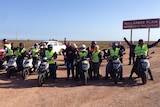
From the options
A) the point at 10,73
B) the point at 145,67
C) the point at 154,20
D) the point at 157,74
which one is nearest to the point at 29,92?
the point at 10,73

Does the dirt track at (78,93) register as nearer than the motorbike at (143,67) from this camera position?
Yes

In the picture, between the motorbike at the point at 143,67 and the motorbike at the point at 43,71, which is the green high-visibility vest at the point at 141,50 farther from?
the motorbike at the point at 43,71

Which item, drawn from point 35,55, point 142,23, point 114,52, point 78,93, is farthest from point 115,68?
point 142,23

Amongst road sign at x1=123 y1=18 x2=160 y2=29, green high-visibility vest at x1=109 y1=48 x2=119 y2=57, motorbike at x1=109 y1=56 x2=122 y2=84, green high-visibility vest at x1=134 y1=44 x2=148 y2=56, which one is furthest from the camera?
road sign at x1=123 y1=18 x2=160 y2=29

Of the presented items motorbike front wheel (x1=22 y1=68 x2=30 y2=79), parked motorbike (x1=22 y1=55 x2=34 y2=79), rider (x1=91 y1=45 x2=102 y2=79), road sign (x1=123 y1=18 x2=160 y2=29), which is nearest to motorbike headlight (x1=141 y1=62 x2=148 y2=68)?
rider (x1=91 y1=45 x2=102 y2=79)

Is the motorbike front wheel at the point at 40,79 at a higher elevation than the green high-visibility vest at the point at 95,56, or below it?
below

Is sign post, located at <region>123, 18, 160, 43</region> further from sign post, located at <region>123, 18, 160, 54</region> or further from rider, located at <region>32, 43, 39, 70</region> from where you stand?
rider, located at <region>32, 43, 39, 70</region>

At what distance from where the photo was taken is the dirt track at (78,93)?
9.02 m

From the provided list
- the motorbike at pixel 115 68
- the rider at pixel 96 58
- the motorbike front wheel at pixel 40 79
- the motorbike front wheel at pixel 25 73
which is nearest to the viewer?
the motorbike front wheel at pixel 40 79

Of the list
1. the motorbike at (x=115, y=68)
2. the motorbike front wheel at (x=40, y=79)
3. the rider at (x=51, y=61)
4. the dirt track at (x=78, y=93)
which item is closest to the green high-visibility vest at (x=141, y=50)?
the motorbike at (x=115, y=68)

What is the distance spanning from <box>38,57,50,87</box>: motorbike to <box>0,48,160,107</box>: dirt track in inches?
10.9

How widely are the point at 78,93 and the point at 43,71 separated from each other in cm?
228

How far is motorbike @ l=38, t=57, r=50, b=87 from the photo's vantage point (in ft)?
38.7

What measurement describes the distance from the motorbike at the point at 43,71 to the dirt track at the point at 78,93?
0.91 feet
